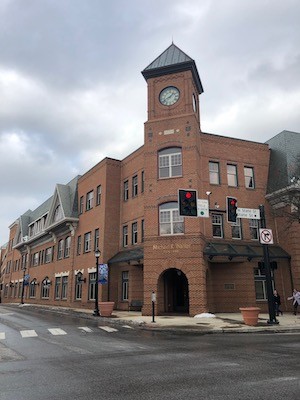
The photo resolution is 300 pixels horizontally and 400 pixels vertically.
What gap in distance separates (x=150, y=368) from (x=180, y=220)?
54.4 feet

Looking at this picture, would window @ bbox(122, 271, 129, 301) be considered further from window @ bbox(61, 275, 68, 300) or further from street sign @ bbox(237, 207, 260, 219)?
street sign @ bbox(237, 207, 260, 219)

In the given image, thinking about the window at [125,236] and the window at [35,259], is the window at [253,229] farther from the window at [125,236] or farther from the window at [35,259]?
the window at [35,259]

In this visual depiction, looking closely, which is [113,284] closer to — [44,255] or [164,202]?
[164,202]

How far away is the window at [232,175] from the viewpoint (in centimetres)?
2795

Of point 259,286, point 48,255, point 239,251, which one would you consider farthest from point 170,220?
point 48,255

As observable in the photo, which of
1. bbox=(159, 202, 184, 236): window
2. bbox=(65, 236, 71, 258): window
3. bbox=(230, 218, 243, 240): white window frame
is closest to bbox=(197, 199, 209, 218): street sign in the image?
bbox=(159, 202, 184, 236): window

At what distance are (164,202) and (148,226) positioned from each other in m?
2.00

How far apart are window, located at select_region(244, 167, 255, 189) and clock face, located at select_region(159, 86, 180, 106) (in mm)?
7833

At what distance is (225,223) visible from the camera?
2664cm

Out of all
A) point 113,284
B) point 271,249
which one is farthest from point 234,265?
point 113,284

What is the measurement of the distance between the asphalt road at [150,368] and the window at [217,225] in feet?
43.7

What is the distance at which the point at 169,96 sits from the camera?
2744 cm

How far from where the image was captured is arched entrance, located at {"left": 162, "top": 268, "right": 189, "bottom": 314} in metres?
25.3

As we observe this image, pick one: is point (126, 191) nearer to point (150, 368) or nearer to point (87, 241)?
point (87, 241)
